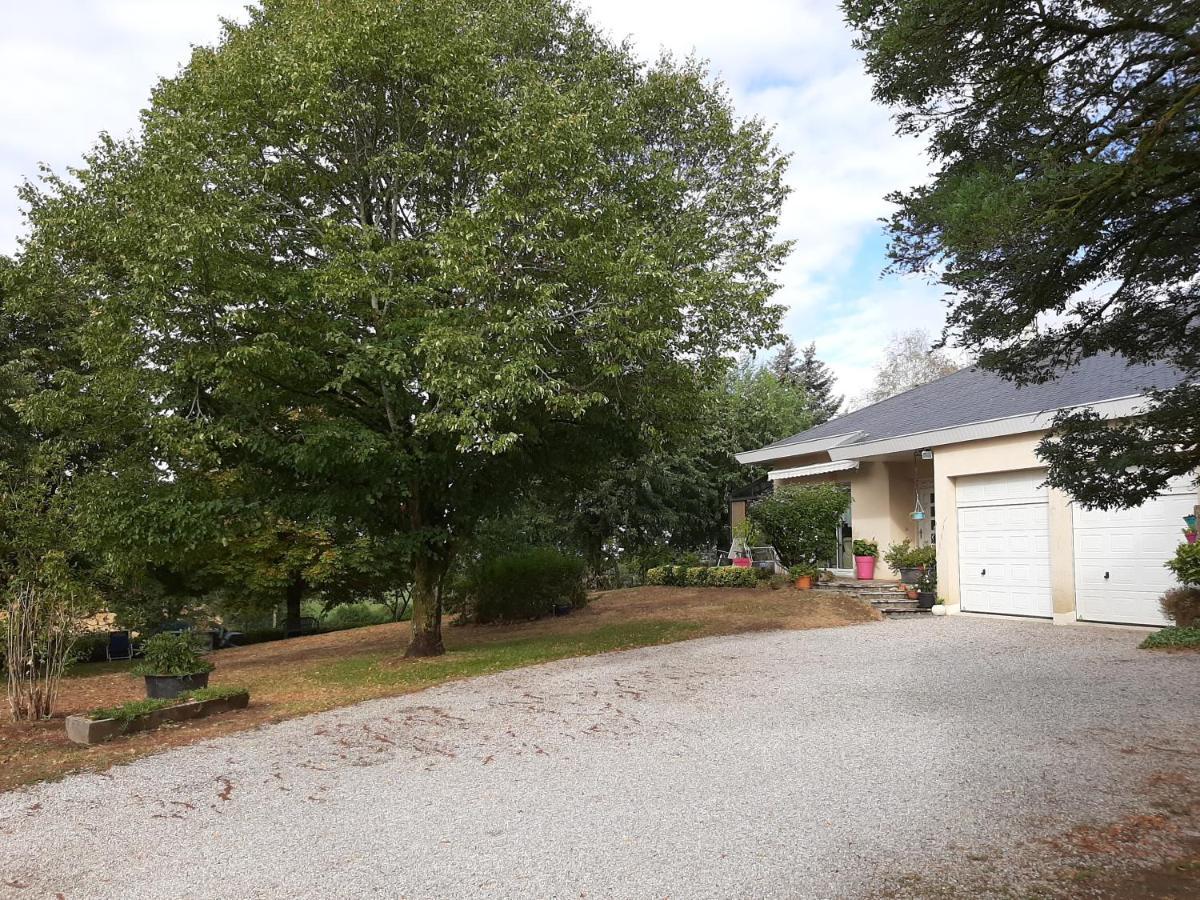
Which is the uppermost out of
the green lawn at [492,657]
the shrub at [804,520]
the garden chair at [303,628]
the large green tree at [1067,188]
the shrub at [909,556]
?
the large green tree at [1067,188]

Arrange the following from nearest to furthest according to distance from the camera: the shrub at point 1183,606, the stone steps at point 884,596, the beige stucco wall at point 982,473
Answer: the shrub at point 1183,606
the beige stucco wall at point 982,473
the stone steps at point 884,596

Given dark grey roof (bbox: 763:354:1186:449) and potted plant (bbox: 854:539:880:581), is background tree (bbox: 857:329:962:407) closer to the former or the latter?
dark grey roof (bbox: 763:354:1186:449)

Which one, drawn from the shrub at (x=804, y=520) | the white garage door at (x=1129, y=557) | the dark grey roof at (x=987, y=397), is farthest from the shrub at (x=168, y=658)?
the shrub at (x=804, y=520)

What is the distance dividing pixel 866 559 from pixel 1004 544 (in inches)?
152

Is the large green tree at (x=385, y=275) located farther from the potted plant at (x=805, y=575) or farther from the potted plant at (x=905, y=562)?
the potted plant at (x=905, y=562)

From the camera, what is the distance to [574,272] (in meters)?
9.34

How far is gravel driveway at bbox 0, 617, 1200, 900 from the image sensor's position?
3.90m

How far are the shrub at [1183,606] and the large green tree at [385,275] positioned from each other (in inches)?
→ 270

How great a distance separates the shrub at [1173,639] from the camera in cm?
940

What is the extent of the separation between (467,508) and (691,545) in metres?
16.8

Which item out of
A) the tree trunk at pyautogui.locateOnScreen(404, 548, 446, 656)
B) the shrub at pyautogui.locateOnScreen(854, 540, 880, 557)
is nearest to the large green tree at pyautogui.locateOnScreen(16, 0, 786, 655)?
the tree trunk at pyautogui.locateOnScreen(404, 548, 446, 656)

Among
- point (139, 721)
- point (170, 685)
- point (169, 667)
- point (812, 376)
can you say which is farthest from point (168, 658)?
point (812, 376)

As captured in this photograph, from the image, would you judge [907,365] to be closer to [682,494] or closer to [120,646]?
[682,494]

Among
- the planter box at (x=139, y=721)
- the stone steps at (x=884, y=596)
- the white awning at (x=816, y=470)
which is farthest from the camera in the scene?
the white awning at (x=816, y=470)
